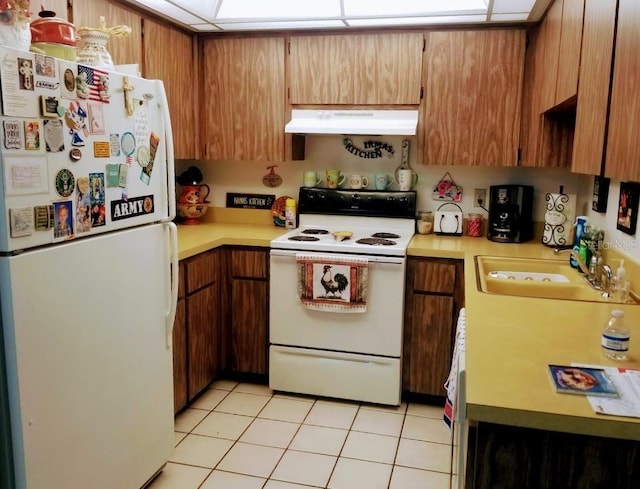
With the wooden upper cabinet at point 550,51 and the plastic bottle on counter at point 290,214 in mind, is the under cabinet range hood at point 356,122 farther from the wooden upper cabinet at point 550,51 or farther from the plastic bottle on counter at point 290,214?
the wooden upper cabinet at point 550,51

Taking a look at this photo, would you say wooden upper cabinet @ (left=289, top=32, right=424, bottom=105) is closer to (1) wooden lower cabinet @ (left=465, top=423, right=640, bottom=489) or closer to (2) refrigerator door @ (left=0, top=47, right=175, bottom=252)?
(2) refrigerator door @ (left=0, top=47, right=175, bottom=252)

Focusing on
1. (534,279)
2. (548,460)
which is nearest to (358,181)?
(534,279)

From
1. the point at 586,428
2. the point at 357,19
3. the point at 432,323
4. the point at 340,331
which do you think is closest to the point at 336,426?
the point at 340,331

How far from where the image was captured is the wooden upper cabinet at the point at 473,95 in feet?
10.1

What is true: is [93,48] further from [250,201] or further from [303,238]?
[250,201]

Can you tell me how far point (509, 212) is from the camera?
323 cm

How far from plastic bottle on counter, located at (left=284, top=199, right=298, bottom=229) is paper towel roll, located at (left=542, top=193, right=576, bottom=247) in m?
1.51

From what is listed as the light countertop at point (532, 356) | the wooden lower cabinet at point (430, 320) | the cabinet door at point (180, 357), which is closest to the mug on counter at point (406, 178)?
the wooden lower cabinet at point (430, 320)

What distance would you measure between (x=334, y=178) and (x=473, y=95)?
978 millimetres

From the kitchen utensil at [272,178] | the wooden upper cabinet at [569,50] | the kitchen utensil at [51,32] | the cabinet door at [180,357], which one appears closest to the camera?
A: the kitchen utensil at [51,32]

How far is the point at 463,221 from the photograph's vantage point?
11.4 feet

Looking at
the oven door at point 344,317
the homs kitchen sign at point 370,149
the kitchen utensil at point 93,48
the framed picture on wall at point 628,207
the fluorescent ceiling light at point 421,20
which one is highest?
the fluorescent ceiling light at point 421,20

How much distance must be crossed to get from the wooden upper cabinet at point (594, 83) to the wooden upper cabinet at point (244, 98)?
76.0 inches

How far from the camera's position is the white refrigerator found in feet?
5.06
